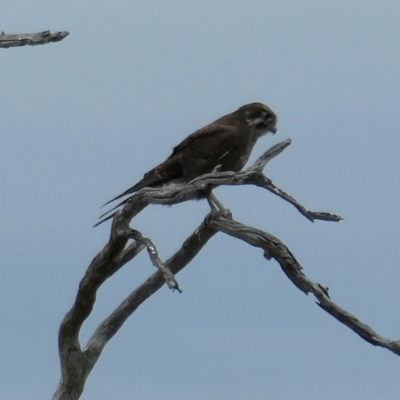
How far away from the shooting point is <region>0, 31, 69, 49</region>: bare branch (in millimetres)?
6387

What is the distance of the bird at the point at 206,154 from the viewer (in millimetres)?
8094

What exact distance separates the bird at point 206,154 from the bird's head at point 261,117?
0.07m

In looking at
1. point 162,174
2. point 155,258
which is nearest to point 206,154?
point 162,174

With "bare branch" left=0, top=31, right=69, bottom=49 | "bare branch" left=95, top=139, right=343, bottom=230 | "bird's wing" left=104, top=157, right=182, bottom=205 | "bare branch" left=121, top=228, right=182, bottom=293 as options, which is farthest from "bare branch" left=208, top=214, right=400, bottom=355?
"bare branch" left=0, top=31, right=69, bottom=49

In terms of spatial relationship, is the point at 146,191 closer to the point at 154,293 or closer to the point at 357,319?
the point at 154,293

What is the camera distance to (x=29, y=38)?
6457 mm

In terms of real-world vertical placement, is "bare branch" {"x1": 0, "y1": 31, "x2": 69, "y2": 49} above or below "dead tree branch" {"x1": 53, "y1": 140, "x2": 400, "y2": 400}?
above

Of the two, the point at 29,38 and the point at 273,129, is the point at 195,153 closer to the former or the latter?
the point at 273,129

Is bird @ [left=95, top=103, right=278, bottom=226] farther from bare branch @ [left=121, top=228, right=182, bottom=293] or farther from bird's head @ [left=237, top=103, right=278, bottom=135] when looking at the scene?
bare branch @ [left=121, top=228, right=182, bottom=293]

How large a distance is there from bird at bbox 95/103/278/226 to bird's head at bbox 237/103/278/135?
7 centimetres

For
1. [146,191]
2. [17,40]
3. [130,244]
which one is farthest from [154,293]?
[17,40]

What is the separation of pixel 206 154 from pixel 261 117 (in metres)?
0.62

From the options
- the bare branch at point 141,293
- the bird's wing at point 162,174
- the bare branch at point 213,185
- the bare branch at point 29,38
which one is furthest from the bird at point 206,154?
the bare branch at point 29,38

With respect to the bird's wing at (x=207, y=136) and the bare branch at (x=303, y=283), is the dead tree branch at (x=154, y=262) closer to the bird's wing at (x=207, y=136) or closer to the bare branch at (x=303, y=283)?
the bare branch at (x=303, y=283)
